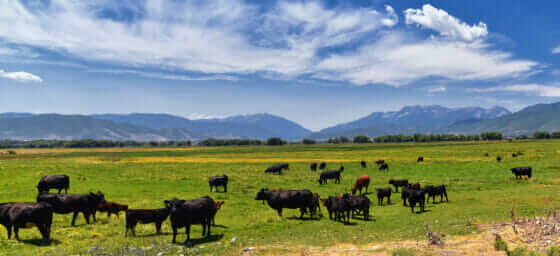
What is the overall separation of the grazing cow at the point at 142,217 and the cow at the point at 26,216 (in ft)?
11.6

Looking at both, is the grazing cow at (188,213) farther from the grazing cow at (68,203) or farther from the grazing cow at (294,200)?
the grazing cow at (68,203)

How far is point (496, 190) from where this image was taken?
31516mm

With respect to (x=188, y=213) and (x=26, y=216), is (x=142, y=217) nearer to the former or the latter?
(x=188, y=213)

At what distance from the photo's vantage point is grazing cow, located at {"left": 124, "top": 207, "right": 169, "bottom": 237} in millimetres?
16656

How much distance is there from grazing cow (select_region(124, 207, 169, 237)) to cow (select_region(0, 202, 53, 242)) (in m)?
3.54

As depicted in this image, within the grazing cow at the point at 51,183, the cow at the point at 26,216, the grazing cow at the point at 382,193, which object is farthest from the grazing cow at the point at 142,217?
the grazing cow at the point at 51,183

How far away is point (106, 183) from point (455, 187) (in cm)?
3780

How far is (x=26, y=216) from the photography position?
1551 cm

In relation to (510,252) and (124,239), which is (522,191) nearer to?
(510,252)

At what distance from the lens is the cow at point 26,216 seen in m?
15.5

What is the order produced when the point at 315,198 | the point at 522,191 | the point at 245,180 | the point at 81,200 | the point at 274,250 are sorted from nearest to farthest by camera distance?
1. the point at 274,250
2. the point at 81,200
3. the point at 315,198
4. the point at 522,191
5. the point at 245,180

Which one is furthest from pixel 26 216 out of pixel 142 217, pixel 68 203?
pixel 142 217

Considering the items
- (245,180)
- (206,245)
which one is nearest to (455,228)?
(206,245)

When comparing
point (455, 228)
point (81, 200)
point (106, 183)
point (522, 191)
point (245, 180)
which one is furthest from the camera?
point (245, 180)
